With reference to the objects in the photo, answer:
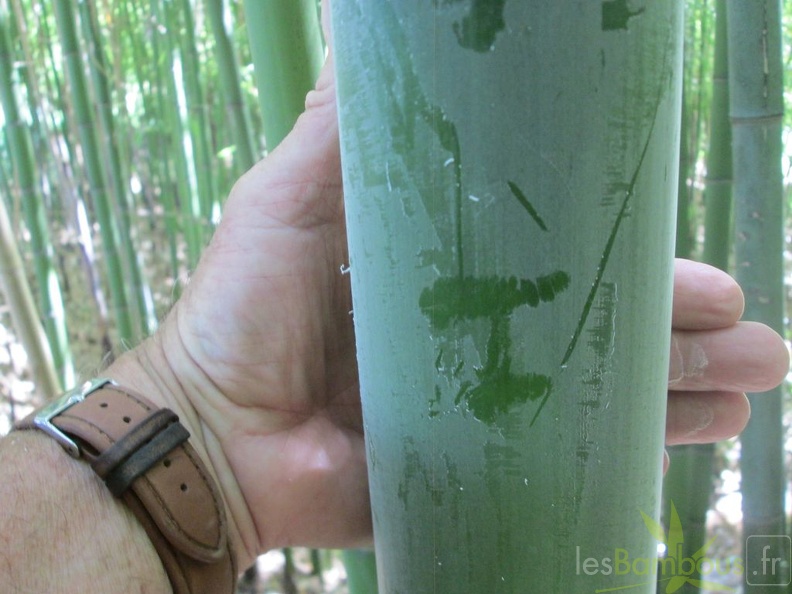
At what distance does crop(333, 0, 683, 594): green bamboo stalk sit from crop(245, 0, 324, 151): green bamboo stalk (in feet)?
0.93

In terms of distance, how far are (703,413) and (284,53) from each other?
46 cm

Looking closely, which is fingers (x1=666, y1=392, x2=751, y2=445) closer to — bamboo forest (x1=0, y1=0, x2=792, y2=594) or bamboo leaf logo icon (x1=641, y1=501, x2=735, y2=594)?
bamboo leaf logo icon (x1=641, y1=501, x2=735, y2=594)

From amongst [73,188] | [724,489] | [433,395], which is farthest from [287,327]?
[73,188]

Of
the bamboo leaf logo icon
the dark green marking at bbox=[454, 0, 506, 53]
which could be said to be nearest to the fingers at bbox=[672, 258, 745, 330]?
the bamboo leaf logo icon

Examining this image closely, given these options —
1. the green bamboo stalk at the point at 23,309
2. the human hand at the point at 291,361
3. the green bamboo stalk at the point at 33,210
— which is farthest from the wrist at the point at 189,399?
the green bamboo stalk at the point at 33,210

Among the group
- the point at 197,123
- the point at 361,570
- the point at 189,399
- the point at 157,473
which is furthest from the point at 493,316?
the point at 197,123

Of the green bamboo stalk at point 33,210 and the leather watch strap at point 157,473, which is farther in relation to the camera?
the green bamboo stalk at point 33,210

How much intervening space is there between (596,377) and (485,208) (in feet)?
0.25

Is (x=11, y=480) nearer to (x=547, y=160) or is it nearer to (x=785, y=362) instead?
(x=547, y=160)

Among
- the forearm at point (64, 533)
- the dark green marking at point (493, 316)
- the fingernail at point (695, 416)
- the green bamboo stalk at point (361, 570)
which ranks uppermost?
the dark green marking at point (493, 316)

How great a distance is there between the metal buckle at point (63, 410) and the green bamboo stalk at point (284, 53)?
259 millimetres

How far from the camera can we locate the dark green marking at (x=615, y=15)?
232 mm

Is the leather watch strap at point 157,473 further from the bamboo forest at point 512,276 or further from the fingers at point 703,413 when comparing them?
the fingers at point 703,413

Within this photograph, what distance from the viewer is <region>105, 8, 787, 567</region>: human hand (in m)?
0.58
